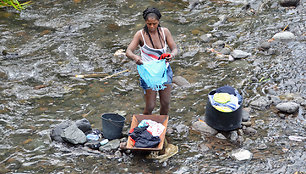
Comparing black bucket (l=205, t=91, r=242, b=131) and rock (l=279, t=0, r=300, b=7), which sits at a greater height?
rock (l=279, t=0, r=300, b=7)

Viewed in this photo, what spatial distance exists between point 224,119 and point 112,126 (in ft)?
5.09

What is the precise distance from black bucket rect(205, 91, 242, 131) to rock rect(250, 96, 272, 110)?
758 millimetres

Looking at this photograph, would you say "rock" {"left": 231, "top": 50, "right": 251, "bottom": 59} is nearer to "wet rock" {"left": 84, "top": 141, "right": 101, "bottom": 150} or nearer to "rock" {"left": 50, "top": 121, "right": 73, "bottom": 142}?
"wet rock" {"left": 84, "top": 141, "right": 101, "bottom": 150}

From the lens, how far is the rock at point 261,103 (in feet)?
17.5

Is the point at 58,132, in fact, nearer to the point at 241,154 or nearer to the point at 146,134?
the point at 146,134

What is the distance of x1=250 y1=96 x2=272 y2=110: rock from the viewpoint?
5328 mm

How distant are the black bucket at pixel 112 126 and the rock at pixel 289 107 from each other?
2.42 metres

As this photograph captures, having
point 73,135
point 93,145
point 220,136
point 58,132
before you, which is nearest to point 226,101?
point 220,136

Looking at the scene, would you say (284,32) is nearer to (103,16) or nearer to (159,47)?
(159,47)

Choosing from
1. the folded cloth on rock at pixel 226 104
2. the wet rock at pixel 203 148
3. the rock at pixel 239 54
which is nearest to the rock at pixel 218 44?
the rock at pixel 239 54

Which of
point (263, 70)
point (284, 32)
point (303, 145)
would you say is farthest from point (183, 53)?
point (303, 145)

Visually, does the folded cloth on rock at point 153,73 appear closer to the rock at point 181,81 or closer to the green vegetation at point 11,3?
the rock at point 181,81

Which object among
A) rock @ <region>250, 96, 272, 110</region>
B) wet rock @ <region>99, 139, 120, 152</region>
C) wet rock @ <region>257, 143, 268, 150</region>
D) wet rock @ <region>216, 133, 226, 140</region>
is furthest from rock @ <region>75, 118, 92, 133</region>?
rock @ <region>250, 96, 272, 110</region>

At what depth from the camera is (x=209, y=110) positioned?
4.79m
